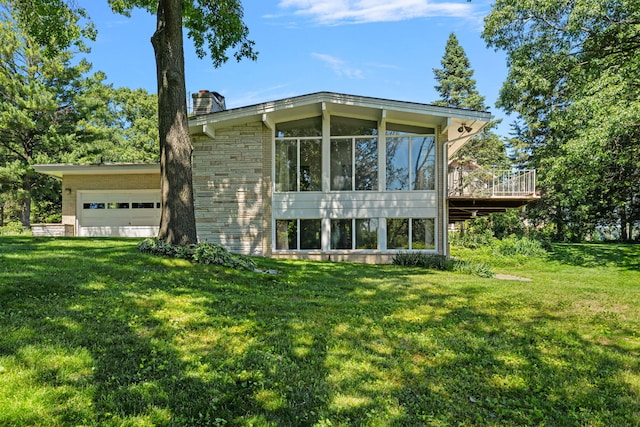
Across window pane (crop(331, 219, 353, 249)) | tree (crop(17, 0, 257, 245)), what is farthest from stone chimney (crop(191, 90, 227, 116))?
window pane (crop(331, 219, 353, 249))

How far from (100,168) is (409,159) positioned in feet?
40.4

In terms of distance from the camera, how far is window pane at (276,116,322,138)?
42.3ft

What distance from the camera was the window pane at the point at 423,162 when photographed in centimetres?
1257

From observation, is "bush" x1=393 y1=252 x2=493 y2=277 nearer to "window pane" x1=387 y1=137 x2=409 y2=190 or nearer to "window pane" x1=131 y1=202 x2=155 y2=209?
"window pane" x1=387 y1=137 x2=409 y2=190

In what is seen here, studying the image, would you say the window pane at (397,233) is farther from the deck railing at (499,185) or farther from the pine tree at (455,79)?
the pine tree at (455,79)

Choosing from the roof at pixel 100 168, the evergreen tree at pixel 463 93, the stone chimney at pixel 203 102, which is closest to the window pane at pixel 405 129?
the stone chimney at pixel 203 102

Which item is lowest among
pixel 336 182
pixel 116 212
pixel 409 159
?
pixel 116 212

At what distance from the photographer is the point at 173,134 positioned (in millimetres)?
7898

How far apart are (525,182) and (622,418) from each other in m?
11.3

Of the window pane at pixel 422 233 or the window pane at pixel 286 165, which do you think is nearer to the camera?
the window pane at pixel 422 233

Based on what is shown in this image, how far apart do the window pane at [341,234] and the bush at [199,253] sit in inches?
205

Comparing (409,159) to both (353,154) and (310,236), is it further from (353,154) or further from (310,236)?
(310,236)

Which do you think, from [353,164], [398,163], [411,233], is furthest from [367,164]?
[411,233]

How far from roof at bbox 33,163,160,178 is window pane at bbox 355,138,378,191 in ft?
26.2
